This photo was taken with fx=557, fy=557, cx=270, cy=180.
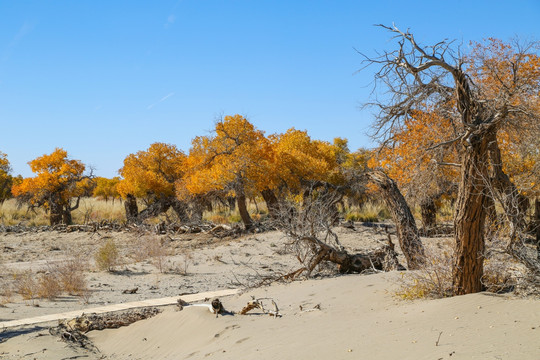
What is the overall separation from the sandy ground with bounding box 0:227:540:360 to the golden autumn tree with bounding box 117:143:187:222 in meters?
14.6

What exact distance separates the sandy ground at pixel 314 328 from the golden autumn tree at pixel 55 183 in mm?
18368

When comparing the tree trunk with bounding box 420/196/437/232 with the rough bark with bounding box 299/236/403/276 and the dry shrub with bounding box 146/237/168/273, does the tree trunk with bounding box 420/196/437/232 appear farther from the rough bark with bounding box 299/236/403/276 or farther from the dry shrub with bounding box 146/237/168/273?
the dry shrub with bounding box 146/237/168/273

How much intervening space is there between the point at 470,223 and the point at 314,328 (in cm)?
255

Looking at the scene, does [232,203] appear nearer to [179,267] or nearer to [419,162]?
[179,267]

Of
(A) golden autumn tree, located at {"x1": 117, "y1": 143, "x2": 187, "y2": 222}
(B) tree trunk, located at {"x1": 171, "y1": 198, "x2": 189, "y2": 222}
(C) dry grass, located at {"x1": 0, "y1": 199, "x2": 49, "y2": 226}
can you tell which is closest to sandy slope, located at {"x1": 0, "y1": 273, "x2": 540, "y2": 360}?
(B) tree trunk, located at {"x1": 171, "y1": 198, "x2": 189, "y2": 222}

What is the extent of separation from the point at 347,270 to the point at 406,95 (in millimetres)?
4826

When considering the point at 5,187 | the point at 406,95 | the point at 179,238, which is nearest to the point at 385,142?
the point at 406,95

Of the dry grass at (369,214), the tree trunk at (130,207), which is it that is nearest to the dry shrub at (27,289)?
the dry grass at (369,214)

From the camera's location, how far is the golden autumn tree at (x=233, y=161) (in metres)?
22.3

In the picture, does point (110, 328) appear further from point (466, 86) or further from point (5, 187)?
point (5, 187)

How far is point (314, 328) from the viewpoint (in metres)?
7.58

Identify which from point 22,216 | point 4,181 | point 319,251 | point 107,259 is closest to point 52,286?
point 107,259

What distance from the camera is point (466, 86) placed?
749 cm

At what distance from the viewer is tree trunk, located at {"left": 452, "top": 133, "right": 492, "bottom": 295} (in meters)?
7.42
